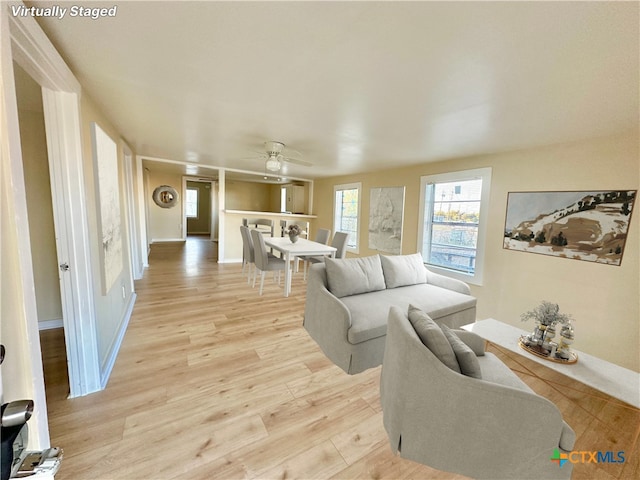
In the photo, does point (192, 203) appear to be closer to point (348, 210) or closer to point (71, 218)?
point (348, 210)

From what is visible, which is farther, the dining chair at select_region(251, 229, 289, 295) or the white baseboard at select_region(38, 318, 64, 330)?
the dining chair at select_region(251, 229, 289, 295)

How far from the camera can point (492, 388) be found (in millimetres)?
1091

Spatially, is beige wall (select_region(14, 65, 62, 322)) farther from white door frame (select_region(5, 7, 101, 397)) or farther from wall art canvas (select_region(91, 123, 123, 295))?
white door frame (select_region(5, 7, 101, 397))

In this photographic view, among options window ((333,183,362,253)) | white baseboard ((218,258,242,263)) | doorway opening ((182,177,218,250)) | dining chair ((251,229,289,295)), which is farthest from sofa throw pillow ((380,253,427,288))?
doorway opening ((182,177,218,250))

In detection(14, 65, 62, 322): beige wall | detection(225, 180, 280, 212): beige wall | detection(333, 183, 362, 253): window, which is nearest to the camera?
detection(14, 65, 62, 322): beige wall

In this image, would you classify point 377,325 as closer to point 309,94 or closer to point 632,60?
point 309,94

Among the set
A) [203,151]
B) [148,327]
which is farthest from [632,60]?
[203,151]

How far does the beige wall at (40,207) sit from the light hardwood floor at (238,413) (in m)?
0.35

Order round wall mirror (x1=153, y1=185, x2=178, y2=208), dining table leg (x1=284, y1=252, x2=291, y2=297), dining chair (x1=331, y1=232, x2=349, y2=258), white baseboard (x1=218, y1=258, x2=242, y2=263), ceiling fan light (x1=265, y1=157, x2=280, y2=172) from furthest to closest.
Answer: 1. round wall mirror (x1=153, y1=185, x2=178, y2=208)
2. white baseboard (x1=218, y1=258, x2=242, y2=263)
3. dining chair (x1=331, y1=232, x2=349, y2=258)
4. dining table leg (x1=284, y1=252, x2=291, y2=297)
5. ceiling fan light (x1=265, y1=157, x2=280, y2=172)

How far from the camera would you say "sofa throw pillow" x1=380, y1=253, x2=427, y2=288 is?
9.41 ft

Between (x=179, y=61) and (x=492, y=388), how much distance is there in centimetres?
231

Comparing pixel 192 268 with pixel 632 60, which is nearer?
pixel 632 60

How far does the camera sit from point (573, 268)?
2.49 meters

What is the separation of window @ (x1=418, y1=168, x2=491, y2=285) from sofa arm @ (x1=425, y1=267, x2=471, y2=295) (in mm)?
633
